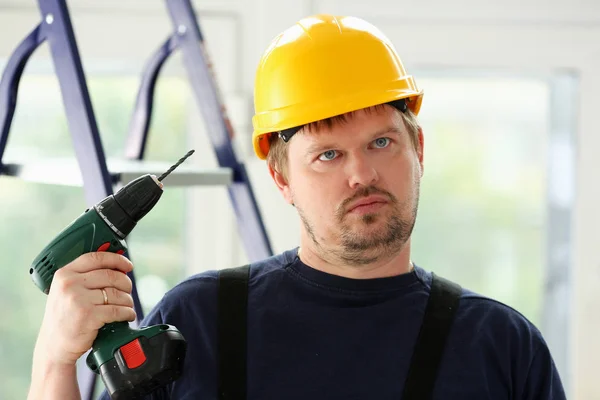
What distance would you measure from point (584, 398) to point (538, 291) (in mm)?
325

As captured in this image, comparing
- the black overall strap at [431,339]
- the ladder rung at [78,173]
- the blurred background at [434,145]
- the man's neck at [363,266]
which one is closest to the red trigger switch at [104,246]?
the ladder rung at [78,173]

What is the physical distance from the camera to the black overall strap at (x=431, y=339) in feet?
3.93

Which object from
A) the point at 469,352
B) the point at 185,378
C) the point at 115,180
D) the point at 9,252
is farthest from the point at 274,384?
the point at 9,252

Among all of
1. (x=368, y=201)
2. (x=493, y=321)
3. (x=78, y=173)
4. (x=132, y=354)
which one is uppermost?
(x=78, y=173)

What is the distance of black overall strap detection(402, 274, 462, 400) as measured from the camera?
1198mm

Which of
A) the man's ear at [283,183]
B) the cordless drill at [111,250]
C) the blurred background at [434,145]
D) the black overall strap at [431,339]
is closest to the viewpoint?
the cordless drill at [111,250]

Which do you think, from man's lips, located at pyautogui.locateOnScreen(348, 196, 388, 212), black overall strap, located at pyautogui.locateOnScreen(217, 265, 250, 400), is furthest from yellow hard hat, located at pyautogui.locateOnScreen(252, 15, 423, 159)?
black overall strap, located at pyautogui.locateOnScreen(217, 265, 250, 400)

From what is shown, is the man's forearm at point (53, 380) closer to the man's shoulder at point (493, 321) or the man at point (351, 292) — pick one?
the man at point (351, 292)

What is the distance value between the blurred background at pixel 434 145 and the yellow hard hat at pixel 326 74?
2.91 feet

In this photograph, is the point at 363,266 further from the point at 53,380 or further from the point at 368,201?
the point at 53,380

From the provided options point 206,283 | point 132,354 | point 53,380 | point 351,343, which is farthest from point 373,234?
point 53,380

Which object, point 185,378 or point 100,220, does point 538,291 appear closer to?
point 185,378

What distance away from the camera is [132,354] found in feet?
3.61

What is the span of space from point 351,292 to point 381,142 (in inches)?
9.4
